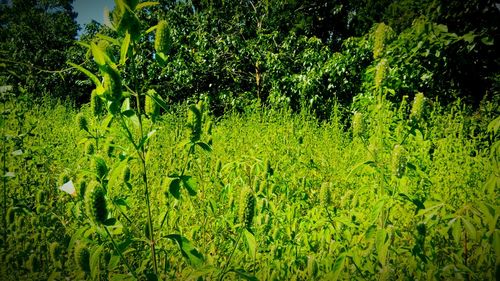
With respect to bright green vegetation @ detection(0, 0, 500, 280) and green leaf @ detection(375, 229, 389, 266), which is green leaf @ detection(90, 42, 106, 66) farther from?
green leaf @ detection(375, 229, 389, 266)

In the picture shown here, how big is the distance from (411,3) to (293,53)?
2.78m

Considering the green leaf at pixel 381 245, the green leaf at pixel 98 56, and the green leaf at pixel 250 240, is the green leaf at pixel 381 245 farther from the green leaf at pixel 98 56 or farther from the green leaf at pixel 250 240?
the green leaf at pixel 98 56

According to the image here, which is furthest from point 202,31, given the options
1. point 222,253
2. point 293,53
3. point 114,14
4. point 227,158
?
point 114,14

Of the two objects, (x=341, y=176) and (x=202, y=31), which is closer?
(x=341, y=176)

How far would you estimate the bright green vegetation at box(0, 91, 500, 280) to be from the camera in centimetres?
114

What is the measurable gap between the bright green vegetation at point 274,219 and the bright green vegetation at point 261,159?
2 centimetres

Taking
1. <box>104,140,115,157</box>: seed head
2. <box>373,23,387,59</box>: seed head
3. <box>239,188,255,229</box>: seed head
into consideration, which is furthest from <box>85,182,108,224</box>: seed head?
<box>373,23,387,59</box>: seed head

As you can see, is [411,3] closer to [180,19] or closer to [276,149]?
[276,149]

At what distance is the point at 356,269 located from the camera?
1.42 meters

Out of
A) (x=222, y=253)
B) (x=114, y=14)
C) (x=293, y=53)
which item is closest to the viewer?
(x=114, y=14)

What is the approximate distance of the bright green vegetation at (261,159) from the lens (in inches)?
40.9

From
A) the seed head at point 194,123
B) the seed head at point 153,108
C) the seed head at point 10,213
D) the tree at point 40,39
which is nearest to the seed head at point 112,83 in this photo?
the seed head at point 153,108

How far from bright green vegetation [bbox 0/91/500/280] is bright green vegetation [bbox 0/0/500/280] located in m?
0.02

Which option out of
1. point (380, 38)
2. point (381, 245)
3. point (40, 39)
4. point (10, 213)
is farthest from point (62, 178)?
point (40, 39)
